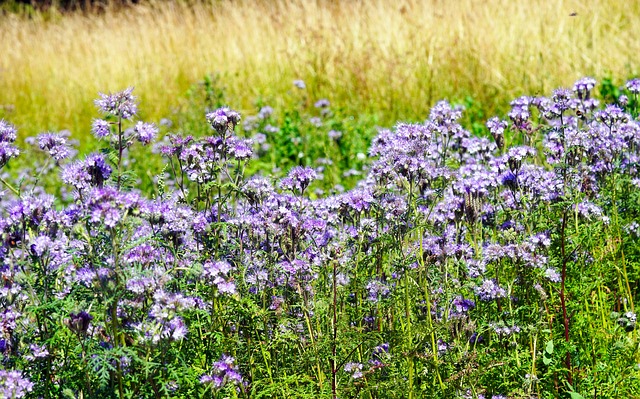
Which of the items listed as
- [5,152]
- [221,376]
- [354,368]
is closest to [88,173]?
[5,152]

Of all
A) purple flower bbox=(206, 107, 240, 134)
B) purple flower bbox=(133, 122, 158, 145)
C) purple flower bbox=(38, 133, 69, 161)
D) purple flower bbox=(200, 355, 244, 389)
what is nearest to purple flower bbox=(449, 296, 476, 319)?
purple flower bbox=(200, 355, 244, 389)

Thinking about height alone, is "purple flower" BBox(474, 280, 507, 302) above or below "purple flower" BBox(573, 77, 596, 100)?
below

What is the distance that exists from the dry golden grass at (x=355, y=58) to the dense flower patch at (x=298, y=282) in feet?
14.3

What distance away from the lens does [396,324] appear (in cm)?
305

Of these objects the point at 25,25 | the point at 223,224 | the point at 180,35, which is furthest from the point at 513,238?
the point at 25,25

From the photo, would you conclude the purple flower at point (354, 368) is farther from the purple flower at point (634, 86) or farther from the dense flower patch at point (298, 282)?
the purple flower at point (634, 86)

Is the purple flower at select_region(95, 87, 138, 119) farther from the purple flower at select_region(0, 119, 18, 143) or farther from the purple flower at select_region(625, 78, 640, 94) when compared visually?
the purple flower at select_region(625, 78, 640, 94)

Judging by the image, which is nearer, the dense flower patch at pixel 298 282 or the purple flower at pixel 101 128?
the dense flower patch at pixel 298 282

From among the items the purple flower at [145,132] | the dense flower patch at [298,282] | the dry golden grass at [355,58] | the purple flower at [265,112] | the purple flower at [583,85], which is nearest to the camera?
the dense flower patch at [298,282]

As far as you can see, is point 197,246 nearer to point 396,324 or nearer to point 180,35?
point 396,324

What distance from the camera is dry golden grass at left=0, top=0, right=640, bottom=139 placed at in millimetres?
7914

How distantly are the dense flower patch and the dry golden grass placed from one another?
435 cm

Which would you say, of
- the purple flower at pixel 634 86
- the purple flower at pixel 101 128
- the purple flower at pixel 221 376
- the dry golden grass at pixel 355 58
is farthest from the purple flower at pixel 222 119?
the dry golden grass at pixel 355 58

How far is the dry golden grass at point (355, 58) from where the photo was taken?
7.91 meters
